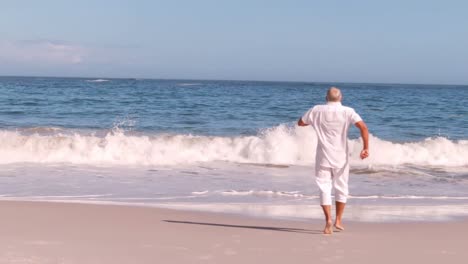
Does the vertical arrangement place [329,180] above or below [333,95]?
below

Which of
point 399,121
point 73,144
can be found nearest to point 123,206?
point 73,144

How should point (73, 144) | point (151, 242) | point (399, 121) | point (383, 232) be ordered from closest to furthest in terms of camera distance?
1. point (151, 242)
2. point (383, 232)
3. point (73, 144)
4. point (399, 121)

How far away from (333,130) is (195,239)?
1857 millimetres

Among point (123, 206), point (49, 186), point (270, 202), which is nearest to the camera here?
point (123, 206)

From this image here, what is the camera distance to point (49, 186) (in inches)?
408

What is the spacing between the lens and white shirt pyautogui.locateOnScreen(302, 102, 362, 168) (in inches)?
277

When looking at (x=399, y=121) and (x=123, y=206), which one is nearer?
(x=123, y=206)

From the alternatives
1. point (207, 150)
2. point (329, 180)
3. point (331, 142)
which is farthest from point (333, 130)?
point (207, 150)

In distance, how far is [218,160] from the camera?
50.7 ft

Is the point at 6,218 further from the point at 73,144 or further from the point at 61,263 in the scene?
the point at 73,144

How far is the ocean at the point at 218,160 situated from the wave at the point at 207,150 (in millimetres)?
31

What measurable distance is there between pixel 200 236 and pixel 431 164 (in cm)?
1053

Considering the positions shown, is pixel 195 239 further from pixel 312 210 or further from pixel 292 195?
pixel 292 195

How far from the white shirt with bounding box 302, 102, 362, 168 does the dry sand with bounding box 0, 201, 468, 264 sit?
0.81m
